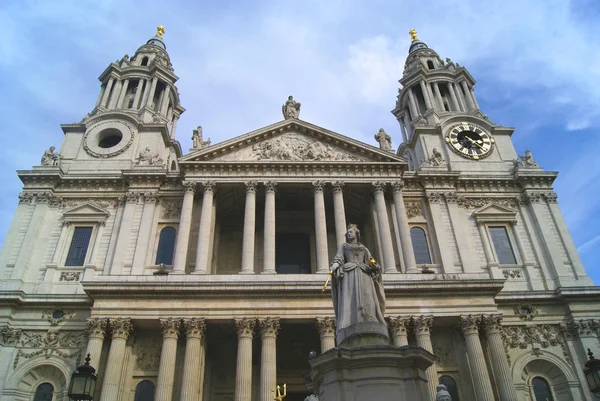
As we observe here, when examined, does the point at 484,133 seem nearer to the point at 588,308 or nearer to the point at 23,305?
the point at 588,308

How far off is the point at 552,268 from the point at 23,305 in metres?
29.3

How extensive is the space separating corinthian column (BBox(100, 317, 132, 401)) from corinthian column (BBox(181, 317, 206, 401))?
9.16ft

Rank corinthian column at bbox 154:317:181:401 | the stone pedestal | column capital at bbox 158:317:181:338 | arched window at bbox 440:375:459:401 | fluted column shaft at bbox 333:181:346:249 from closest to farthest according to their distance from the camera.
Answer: the stone pedestal, corinthian column at bbox 154:317:181:401, column capital at bbox 158:317:181:338, arched window at bbox 440:375:459:401, fluted column shaft at bbox 333:181:346:249

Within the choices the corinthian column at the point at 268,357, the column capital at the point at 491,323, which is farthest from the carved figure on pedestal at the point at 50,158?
the column capital at the point at 491,323

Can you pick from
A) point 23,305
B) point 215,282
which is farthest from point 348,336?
point 23,305

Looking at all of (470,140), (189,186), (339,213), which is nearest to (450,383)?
(339,213)

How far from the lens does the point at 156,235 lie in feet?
91.2

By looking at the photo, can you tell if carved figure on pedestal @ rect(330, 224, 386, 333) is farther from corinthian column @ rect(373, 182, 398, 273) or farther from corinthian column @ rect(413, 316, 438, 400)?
corinthian column @ rect(373, 182, 398, 273)

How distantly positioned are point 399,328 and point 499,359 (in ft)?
15.6

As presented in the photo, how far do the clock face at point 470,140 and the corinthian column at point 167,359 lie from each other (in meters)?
22.5

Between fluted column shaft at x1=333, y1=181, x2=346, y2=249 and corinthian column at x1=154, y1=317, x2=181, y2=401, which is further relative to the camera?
fluted column shaft at x1=333, y1=181, x2=346, y2=249

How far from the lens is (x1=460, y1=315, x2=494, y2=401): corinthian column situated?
70.1 feet

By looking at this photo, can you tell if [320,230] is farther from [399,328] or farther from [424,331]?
[424,331]

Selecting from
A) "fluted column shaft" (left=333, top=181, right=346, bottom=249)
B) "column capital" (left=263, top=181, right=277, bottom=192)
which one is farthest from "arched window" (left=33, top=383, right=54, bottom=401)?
"fluted column shaft" (left=333, top=181, right=346, bottom=249)
